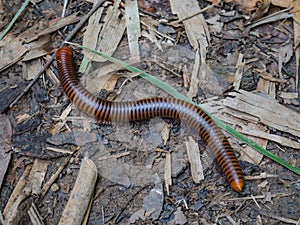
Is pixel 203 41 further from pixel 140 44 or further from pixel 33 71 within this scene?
pixel 33 71

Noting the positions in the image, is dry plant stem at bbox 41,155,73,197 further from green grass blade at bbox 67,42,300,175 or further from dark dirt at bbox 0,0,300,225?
green grass blade at bbox 67,42,300,175

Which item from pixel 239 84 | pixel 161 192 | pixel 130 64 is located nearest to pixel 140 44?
pixel 130 64

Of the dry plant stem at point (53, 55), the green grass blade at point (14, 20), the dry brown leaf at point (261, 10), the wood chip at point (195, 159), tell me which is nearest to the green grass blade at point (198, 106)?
the dry plant stem at point (53, 55)

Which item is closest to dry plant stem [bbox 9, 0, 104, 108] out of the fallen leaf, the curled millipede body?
the fallen leaf

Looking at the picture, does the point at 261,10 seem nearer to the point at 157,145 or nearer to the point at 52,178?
the point at 157,145

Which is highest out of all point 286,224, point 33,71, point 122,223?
point 33,71

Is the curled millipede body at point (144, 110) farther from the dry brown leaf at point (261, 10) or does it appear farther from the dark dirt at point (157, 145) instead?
the dry brown leaf at point (261, 10)

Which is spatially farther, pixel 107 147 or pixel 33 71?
pixel 33 71

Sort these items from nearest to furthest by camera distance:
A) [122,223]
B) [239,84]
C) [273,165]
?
1. [122,223]
2. [273,165]
3. [239,84]
